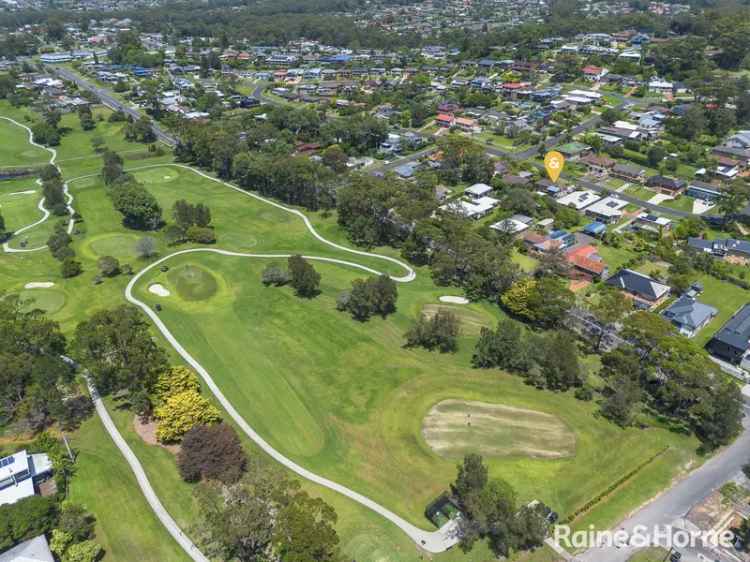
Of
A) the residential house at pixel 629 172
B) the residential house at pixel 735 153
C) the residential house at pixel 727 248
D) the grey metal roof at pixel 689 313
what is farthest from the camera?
the residential house at pixel 735 153

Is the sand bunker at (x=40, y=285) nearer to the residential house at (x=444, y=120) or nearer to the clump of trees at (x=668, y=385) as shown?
the clump of trees at (x=668, y=385)

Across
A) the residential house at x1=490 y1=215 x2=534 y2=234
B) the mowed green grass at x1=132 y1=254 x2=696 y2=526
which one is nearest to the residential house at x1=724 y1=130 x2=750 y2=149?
the residential house at x1=490 y1=215 x2=534 y2=234

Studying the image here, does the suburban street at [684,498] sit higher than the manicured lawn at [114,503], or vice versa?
the suburban street at [684,498]

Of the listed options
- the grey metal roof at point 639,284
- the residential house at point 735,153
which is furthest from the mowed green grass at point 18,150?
the residential house at point 735,153

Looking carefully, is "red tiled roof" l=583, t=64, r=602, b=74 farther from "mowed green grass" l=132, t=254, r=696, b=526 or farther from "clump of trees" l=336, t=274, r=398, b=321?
"clump of trees" l=336, t=274, r=398, b=321

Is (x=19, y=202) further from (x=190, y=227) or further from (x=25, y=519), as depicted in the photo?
(x=25, y=519)

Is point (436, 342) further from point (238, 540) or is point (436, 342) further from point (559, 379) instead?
point (238, 540)
